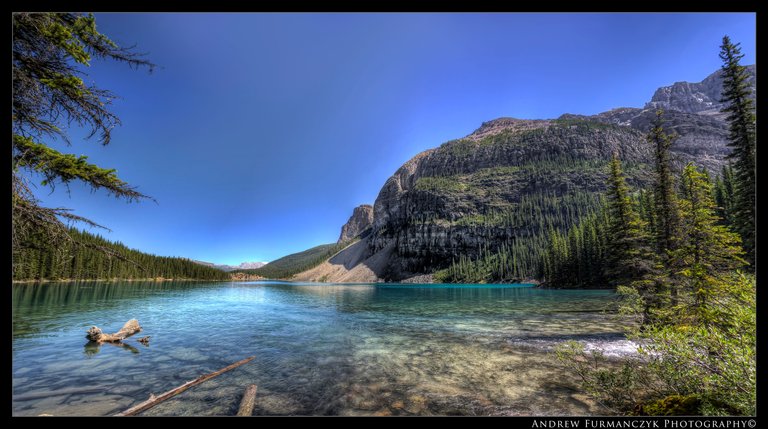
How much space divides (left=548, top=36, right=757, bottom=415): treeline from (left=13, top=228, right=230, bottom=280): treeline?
9948 mm

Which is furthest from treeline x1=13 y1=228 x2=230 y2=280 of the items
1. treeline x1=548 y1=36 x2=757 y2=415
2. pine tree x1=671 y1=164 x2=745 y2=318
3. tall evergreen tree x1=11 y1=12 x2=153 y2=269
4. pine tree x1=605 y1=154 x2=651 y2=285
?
pine tree x1=605 y1=154 x2=651 y2=285

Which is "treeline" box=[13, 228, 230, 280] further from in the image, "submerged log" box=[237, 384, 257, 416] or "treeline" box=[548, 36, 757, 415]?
"treeline" box=[548, 36, 757, 415]

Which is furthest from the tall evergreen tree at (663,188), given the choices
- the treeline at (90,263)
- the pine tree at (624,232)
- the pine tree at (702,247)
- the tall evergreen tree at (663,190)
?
the treeline at (90,263)

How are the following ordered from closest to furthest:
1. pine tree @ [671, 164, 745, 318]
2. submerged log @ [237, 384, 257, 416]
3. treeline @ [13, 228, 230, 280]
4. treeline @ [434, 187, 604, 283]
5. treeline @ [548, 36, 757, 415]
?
treeline @ [548, 36, 757, 415]
treeline @ [13, 228, 230, 280]
submerged log @ [237, 384, 257, 416]
pine tree @ [671, 164, 745, 318]
treeline @ [434, 187, 604, 283]

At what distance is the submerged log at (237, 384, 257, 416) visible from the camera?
312 inches

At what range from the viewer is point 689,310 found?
12.0 m

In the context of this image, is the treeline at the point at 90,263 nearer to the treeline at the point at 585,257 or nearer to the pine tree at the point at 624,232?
the pine tree at the point at 624,232

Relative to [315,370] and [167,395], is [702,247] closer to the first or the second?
[315,370]

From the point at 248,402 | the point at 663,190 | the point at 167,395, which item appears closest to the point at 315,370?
the point at 248,402

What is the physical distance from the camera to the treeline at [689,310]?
5.57m

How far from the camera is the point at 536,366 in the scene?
11727 mm

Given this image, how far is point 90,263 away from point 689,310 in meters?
139

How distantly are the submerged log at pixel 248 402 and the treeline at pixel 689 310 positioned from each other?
28.4 feet
